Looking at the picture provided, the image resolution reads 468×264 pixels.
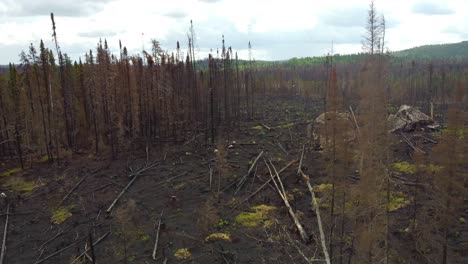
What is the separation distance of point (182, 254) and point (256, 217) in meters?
5.31

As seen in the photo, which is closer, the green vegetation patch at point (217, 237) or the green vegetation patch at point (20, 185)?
the green vegetation patch at point (217, 237)

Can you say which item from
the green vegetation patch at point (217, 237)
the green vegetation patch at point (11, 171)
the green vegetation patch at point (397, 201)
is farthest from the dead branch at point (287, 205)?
the green vegetation patch at point (11, 171)

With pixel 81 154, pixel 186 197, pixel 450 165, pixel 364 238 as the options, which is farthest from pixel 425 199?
pixel 81 154

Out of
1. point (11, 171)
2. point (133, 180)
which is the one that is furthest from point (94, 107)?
point (133, 180)

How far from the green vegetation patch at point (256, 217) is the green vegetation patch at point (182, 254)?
12.8 ft

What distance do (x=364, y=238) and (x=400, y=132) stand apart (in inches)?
1053

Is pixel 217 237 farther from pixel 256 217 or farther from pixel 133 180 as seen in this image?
pixel 133 180

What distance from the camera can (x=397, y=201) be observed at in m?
20.9

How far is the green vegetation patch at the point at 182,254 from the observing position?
1581 cm

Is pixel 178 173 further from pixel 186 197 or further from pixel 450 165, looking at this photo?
pixel 450 165

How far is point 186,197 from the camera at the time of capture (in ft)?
75.9

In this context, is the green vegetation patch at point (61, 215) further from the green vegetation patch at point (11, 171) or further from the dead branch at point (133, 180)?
the green vegetation patch at point (11, 171)

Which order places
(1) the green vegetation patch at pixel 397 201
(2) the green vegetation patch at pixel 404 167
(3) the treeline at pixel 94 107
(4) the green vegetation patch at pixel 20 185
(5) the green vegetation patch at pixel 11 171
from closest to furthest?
(1) the green vegetation patch at pixel 397 201 → (2) the green vegetation patch at pixel 404 167 → (4) the green vegetation patch at pixel 20 185 → (5) the green vegetation patch at pixel 11 171 → (3) the treeline at pixel 94 107

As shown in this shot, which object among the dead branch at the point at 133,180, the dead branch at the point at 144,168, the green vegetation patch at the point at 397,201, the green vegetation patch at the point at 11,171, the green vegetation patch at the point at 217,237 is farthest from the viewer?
the green vegetation patch at the point at 11,171
